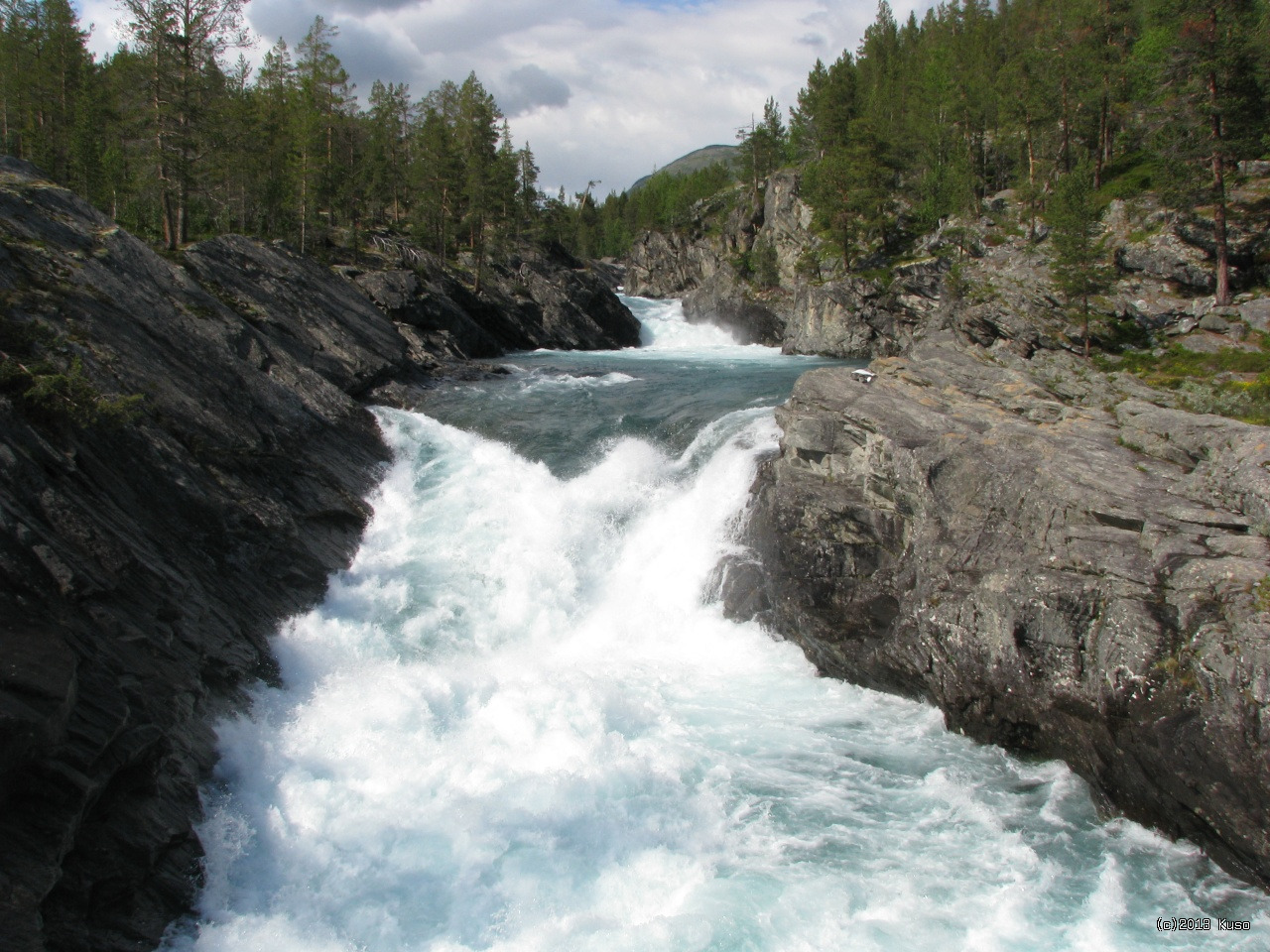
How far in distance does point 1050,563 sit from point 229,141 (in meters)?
48.9

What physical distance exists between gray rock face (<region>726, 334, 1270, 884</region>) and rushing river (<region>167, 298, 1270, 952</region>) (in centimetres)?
91

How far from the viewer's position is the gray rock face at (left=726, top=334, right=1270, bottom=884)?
1084cm

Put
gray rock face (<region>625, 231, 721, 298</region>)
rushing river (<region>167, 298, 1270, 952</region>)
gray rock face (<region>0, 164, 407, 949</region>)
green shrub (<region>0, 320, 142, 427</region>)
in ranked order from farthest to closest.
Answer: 1. gray rock face (<region>625, 231, 721, 298</region>)
2. green shrub (<region>0, 320, 142, 427</region>)
3. rushing river (<region>167, 298, 1270, 952</region>)
4. gray rock face (<region>0, 164, 407, 949</region>)

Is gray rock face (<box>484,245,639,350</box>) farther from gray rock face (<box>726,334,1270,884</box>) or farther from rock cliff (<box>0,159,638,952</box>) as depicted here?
gray rock face (<box>726,334,1270,884</box>)

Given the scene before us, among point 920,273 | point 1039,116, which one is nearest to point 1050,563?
point 920,273

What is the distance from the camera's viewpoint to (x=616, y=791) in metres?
12.5

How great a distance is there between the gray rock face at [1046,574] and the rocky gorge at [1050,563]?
4cm

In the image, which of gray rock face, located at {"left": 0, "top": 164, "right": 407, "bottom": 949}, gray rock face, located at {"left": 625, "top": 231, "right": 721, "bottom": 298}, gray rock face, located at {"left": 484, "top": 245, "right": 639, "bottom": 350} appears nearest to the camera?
gray rock face, located at {"left": 0, "top": 164, "right": 407, "bottom": 949}

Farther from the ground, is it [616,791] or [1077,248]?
[1077,248]

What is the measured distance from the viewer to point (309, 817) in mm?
11234

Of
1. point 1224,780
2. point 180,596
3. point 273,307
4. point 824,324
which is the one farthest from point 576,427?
point 824,324

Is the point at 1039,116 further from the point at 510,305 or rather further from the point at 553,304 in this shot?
the point at 510,305

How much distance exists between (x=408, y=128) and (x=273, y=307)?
52454mm

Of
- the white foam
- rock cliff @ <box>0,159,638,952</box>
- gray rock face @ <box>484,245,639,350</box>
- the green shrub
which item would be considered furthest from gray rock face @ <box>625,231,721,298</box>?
the green shrub
